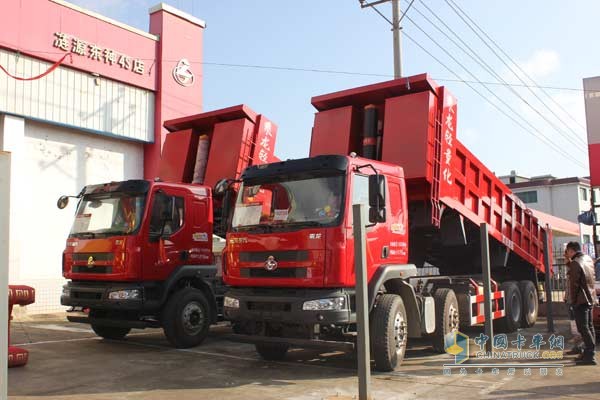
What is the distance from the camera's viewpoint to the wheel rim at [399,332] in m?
6.92

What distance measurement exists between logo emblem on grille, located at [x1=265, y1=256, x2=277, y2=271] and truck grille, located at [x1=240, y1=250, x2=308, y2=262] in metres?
0.04

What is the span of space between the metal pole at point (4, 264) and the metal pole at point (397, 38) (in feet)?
40.2

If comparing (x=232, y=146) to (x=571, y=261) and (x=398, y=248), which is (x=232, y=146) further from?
(x=571, y=261)

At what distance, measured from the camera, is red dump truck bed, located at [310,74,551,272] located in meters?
8.06

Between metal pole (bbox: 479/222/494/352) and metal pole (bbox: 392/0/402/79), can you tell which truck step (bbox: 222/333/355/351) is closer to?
metal pole (bbox: 479/222/494/352)

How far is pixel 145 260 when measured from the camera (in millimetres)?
8594

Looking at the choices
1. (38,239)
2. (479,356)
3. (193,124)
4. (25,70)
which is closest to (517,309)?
(479,356)

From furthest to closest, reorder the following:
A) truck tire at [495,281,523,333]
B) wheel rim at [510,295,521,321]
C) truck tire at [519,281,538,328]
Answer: truck tire at [519,281,538,328] → wheel rim at [510,295,521,321] → truck tire at [495,281,523,333]

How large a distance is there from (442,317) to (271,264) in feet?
9.14

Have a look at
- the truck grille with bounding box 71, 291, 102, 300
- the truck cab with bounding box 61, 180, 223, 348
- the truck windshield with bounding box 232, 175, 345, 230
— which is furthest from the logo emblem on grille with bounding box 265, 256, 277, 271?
the truck grille with bounding box 71, 291, 102, 300

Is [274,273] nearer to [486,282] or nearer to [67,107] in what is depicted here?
[486,282]

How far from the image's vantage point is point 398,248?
7395mm

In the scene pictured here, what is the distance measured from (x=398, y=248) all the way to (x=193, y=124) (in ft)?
18.4

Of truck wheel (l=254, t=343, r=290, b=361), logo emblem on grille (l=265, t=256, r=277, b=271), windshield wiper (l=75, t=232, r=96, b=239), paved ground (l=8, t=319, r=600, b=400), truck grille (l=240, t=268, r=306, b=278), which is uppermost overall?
windshield wiper (l=75, t=232, r=96, b=239)
